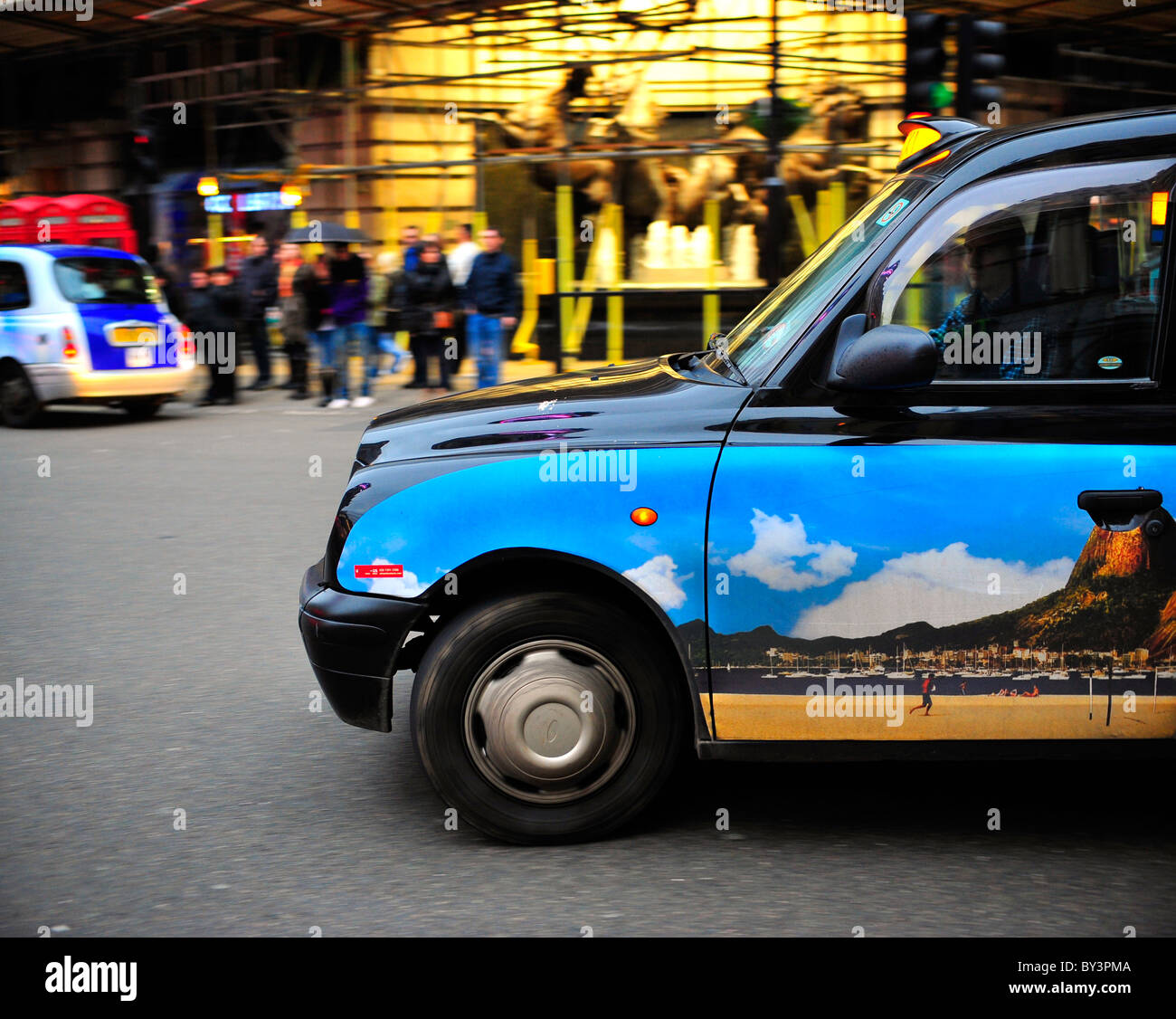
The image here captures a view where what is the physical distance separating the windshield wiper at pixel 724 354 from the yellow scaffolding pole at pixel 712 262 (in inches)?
568

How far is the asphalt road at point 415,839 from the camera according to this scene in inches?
139

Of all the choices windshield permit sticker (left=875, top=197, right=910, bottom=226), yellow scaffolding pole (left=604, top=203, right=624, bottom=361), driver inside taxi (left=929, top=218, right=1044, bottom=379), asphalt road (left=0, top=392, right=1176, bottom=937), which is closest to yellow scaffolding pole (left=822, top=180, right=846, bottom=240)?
yellow scaffolding pole (left=604, top=203, right=624, bottom=361)

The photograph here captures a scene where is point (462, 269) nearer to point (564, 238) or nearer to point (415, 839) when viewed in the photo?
point (564, 238)

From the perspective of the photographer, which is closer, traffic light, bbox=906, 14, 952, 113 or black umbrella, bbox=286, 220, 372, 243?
traffic light, bbox=906, 14, 952, 113

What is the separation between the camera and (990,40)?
1066 cm

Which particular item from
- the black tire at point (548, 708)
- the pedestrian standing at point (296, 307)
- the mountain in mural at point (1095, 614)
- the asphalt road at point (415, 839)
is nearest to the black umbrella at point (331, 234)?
the pedestrian standing at point (296, 307)

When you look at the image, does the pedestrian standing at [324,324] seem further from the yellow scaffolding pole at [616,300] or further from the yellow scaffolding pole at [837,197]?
the yellow scaffolding pole at [837,197]

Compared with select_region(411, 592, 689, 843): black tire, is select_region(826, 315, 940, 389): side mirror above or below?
above

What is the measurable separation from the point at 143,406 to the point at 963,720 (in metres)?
13.5

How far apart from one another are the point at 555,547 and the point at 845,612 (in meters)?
0.77

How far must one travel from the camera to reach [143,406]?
1584 centimetres

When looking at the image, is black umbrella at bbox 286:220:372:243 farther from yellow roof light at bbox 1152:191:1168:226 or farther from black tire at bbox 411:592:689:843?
yellow roof light at bbox 1152:191:1168:226

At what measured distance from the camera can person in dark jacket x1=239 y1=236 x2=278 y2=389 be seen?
17.8m

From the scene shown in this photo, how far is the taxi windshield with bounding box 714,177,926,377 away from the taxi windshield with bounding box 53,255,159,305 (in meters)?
12.0
